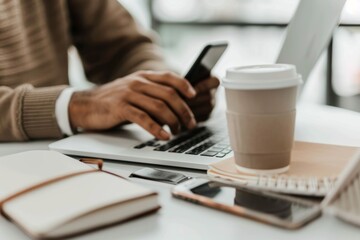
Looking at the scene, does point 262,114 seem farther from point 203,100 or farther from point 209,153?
point 203,100

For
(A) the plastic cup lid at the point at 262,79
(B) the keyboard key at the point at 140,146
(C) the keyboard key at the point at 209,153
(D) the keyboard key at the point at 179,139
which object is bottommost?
(D) the keyboard key at the point at 179,139

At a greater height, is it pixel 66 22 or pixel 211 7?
pixel 66 22

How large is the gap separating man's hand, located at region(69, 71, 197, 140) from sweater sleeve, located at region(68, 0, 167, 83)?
497mm

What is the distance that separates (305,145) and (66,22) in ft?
2.98

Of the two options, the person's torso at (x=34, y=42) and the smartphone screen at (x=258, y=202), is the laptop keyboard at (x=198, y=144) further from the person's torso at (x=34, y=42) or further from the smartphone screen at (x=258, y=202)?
the person's torso at (x=34, y=42)

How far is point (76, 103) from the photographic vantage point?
3.20 ft

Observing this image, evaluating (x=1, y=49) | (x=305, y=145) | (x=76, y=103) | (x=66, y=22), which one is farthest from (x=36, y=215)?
(x=66, y=22)

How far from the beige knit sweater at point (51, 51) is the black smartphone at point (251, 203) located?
0.44 meters

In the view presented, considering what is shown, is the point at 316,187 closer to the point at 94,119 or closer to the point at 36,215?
the point at 36,215

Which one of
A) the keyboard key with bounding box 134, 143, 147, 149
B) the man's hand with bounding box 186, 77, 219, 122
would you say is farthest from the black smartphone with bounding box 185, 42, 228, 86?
the keyboard key with bounding box 134, 143, 147, 149

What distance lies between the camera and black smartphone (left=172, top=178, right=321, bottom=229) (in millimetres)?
516

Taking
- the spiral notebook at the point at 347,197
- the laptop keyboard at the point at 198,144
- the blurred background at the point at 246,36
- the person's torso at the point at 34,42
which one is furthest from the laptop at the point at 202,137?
the blurred background at the point at 246,36

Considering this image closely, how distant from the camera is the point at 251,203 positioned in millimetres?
550

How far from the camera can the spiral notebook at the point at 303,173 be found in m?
0.57
